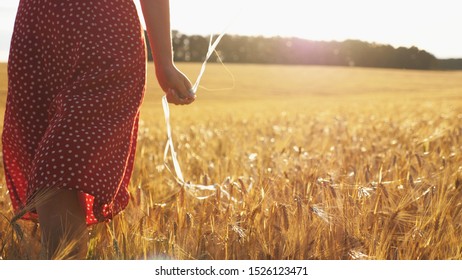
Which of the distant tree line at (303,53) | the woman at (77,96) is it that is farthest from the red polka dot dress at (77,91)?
the distant tree line at (303,53)

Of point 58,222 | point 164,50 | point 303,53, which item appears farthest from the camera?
point 303,53


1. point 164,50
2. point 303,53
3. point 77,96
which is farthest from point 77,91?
point 303,53

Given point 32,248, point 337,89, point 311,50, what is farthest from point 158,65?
point 311,50

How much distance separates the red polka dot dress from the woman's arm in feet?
0.20

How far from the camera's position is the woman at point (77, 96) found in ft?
5.64

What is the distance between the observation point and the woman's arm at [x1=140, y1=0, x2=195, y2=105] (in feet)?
6.11

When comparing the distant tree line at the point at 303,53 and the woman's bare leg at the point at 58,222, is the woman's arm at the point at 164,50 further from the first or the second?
the distant tree line at the point at 303,53

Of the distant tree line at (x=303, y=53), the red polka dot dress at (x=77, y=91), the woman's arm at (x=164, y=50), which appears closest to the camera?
the red polka dot dress at (x=77, y=91)

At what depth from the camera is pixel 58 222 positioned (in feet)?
5.71

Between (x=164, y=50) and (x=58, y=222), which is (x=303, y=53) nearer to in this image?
(x=164, y=50)

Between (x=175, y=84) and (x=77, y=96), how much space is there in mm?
293
